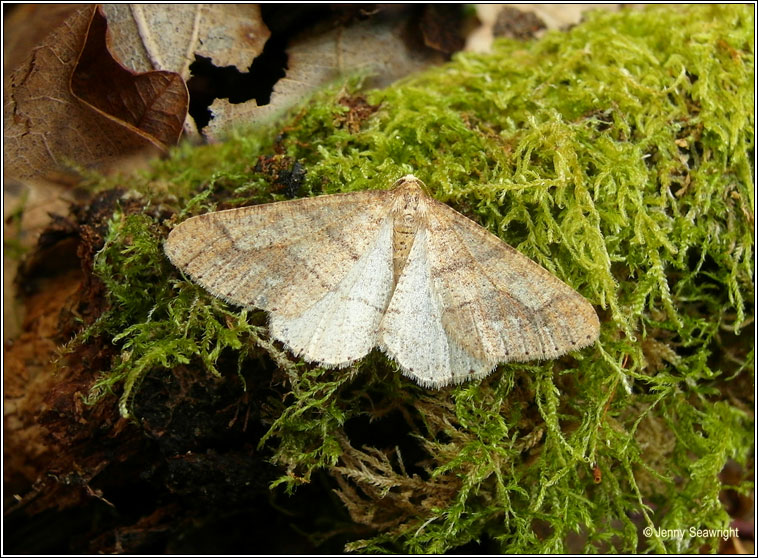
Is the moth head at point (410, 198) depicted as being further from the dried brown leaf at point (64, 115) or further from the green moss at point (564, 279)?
the dried brown leaf at point (64, 115)

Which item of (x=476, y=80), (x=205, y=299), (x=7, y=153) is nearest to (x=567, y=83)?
(x=476, y=80)

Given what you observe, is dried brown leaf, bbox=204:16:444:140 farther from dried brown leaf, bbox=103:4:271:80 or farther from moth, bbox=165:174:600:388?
moth, bbox=165:174:600:388

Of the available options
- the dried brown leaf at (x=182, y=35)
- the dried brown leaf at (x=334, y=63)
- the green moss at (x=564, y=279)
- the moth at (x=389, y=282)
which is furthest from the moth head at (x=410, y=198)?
the dried brown leaf at (x=182, y=35)

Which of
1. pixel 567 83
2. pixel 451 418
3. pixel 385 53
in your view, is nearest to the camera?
pixel 451 418

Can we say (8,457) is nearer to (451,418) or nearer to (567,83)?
(451,418)

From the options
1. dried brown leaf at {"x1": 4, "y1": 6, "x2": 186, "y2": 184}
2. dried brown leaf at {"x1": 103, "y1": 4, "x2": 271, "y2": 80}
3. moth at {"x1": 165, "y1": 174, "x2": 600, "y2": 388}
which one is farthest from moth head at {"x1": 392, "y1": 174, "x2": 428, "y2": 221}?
dried brown leaf at {"x1": 4, "y1": 6, "x2": 186, "y2": 184}
